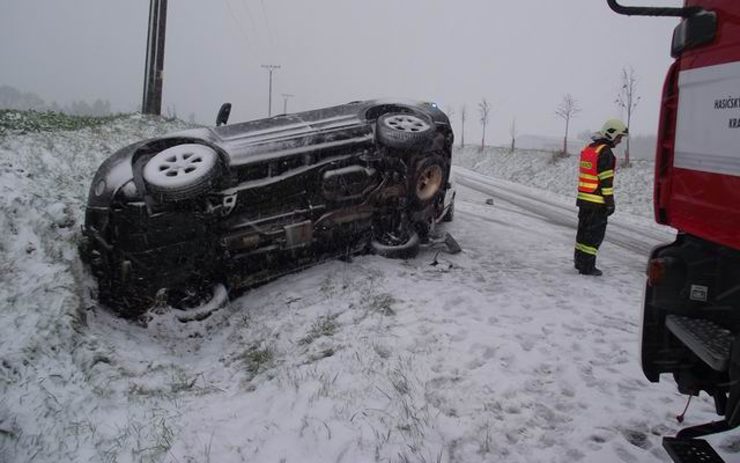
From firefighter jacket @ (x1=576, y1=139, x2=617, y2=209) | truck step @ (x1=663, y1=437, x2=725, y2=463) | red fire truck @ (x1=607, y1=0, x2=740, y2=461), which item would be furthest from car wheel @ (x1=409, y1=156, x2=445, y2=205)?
truck step @ (x1=663, y1=437, x2=725, y2=463)

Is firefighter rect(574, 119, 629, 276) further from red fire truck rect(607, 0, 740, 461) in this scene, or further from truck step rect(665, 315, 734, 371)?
truck step rect(665, 315, 734, 371)

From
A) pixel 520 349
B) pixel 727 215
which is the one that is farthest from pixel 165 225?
pixel 727 215

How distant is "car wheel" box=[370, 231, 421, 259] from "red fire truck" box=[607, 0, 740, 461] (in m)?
3.60

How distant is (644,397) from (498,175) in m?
27.9

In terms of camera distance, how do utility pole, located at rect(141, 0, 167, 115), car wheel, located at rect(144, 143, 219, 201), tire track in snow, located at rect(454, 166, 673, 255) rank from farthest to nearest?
utility pole, located at rect(141, 0, 167, 115) < tire track in snow, located at rect(454, 166, 673, 255) < car wheel, located at rect(144, 143, 219, 201)

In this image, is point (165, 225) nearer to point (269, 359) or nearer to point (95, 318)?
point (95, 318)

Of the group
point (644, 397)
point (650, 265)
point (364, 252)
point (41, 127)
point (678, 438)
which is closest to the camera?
point (678, 438)

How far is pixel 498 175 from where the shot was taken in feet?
99.2

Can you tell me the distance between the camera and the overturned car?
4.73 meters

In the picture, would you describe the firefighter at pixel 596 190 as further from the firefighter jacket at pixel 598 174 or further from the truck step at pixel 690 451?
the truck step at pixel 690 451

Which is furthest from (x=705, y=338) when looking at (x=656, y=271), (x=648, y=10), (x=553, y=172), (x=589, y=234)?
(x=553, y=172)

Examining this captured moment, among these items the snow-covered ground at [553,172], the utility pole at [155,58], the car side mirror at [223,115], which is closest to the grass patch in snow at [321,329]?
A: the car side mirror at [223,115]

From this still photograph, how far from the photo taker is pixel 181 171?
187 inches

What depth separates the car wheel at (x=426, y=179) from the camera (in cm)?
603
